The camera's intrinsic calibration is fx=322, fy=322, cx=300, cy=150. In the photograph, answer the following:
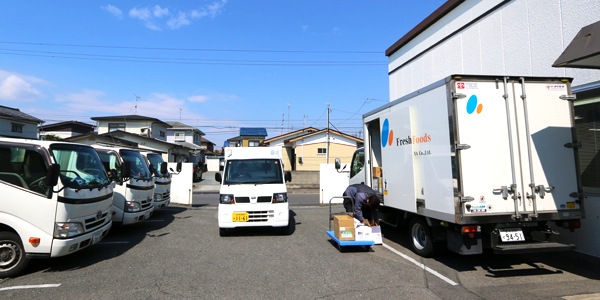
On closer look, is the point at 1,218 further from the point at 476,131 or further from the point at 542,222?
the point at 542,222

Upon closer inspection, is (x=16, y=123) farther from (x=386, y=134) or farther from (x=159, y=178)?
(x=386, y=134)

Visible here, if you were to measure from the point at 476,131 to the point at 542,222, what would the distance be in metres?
1.70

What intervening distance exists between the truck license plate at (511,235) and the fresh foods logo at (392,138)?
167 cm

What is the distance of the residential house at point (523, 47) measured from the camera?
17.8 ft

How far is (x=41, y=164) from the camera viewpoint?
15.8 ft

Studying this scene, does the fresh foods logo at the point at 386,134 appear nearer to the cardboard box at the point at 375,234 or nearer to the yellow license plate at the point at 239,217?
the cardboard box at the point at 375,234

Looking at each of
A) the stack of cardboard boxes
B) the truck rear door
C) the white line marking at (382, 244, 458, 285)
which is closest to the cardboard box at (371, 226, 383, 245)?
the stack of cardboard boxes

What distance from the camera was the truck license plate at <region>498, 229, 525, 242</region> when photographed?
450 cm

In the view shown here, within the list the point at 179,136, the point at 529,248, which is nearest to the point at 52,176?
the point at 529,248

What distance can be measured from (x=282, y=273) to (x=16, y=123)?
30624 millimetres

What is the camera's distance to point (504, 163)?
4.59 metres

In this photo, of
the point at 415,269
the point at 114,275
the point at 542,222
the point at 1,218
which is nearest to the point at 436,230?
the point at 415,269

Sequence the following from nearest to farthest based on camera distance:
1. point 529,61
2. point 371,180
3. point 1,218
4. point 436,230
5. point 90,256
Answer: point 1,218, point 436,230, point 90,256, point 529,61, point 371,180

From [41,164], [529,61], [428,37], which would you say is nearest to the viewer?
[41,164]
